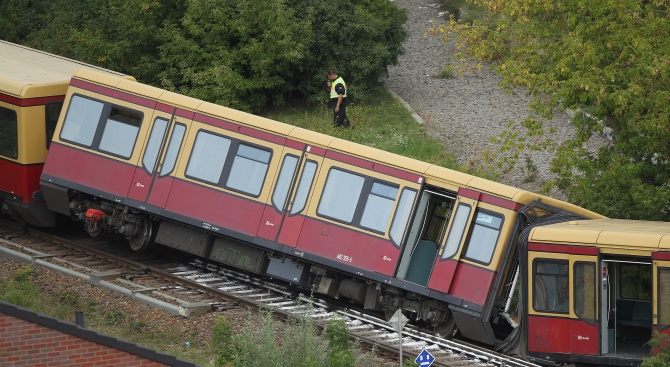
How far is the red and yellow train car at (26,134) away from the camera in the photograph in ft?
76.5

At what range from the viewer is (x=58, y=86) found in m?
23.8

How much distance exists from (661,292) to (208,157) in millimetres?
8691

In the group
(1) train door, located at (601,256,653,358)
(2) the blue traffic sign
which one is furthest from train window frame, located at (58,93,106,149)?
(1) train door, located at (601,256,653,358)

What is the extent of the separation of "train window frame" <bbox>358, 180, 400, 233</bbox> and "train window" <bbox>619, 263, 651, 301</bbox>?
158 inches

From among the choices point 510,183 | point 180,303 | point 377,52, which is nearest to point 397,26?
point 377,52

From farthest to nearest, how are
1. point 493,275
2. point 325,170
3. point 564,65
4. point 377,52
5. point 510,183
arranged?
point 377,52 < point 510,183 < point 564,65 < point 325,170 < point 493,275

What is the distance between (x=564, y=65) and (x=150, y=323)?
9338 mm

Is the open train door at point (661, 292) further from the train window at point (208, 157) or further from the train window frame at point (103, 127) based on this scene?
the train window frame at point (103, 127)

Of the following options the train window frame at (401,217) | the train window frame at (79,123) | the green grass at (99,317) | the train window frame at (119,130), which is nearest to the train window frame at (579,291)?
the train window frame at (401,217)

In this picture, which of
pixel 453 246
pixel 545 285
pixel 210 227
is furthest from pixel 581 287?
pixel 210 227

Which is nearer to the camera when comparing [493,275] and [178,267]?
[493,275]

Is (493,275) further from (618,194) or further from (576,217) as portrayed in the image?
(618,194)

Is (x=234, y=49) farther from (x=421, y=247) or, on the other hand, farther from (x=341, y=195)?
(x=421, y=247)

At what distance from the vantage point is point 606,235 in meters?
18.5
